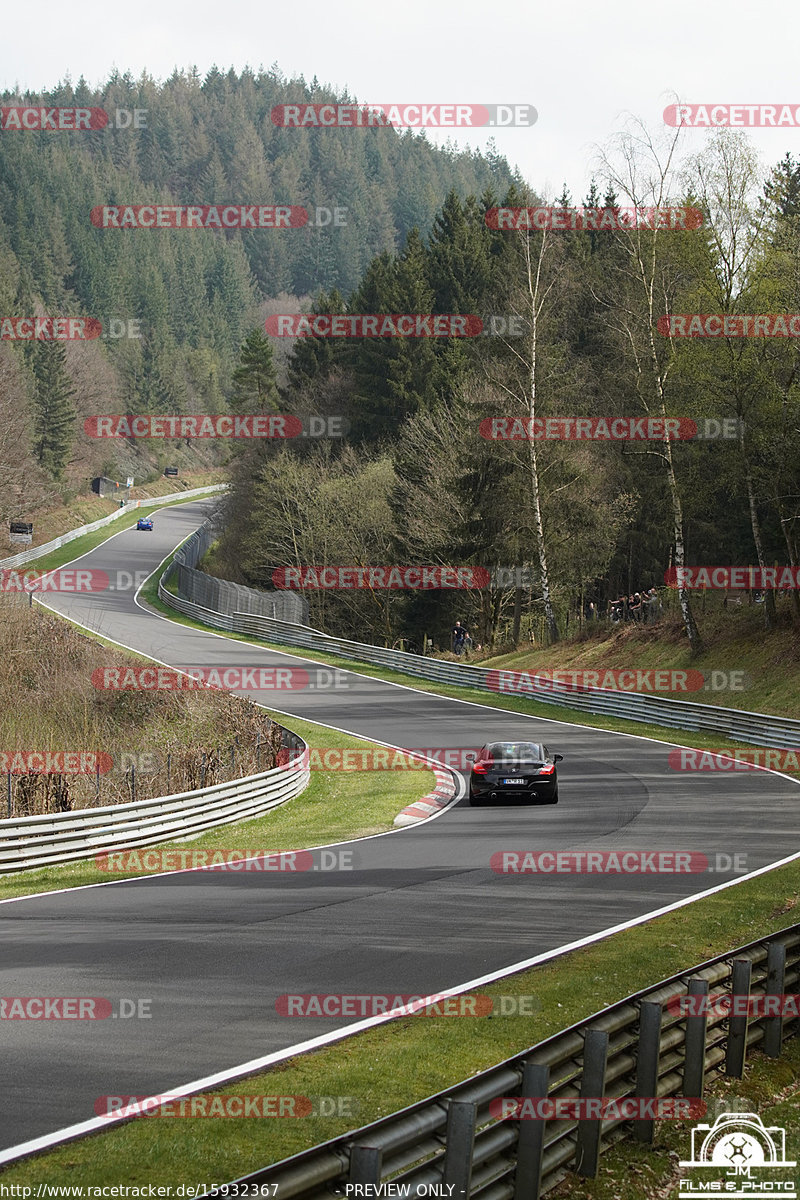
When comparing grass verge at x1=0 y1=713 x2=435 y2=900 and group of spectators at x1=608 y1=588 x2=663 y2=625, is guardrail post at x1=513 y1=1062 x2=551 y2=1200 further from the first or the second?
group of spectators at x1=608 y1=588 x2=663 y2=625

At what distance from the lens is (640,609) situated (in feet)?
150

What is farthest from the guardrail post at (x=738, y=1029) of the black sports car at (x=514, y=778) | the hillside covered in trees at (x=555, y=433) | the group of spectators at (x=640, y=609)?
the group of spectators at (x=640, y=609)

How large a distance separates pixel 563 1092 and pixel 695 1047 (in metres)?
1.37

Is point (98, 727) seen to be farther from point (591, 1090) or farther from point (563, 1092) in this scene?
point (591, 1090)

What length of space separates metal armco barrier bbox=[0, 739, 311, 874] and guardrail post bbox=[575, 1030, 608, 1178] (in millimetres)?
12136

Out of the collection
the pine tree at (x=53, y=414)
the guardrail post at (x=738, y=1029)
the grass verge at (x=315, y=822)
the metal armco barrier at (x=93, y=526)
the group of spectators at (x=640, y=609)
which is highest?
the pine tree at (x=53, y=414)

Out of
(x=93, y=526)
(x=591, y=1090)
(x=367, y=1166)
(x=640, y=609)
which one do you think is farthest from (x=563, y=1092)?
(x=93, y=526)

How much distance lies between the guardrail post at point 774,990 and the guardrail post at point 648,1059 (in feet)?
7.32

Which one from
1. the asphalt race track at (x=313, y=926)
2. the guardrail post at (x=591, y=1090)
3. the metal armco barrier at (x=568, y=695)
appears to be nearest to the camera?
the guardrail post at (x=591, y=1090)

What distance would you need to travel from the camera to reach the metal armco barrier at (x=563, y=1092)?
5414 millimetres

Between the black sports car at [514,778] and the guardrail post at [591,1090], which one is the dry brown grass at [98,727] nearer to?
the black sports car at [514,778]

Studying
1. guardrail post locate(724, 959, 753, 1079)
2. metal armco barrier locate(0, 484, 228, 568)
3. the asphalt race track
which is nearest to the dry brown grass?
the asphalt race track

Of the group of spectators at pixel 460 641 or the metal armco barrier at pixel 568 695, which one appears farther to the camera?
the group of spectators at pixel 460 641

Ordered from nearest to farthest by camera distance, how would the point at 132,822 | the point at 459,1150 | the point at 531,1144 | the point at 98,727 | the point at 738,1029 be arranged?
1. the point at 459,1150
2. the point at 531,1144
3. the point at 738,1029
4. the point at 132,822
5. the point at 98,727
